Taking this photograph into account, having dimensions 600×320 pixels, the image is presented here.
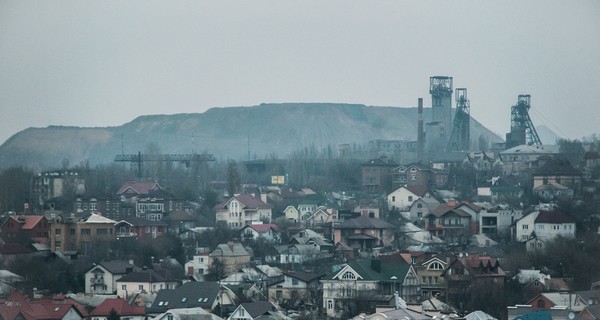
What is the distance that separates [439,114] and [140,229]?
3955cm

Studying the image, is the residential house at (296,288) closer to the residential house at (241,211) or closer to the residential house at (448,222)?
the residential house at (448,222)

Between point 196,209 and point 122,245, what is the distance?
9669 mm

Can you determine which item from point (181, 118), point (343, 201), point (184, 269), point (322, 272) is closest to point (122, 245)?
point (184, 269)

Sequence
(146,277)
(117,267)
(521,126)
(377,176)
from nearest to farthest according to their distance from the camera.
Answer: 1. (146,277)
2. (117,267)
3. (377,176)
4. (521,126)

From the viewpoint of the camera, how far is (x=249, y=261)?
3669 centimetres

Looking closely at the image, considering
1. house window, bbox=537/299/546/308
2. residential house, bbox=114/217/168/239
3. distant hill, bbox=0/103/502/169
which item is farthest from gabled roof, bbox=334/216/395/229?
distant hill, bbox=0/103/502/169

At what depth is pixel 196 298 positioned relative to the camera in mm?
30953

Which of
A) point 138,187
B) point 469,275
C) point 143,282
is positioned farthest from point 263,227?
point 138,187

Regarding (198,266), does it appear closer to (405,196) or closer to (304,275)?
(304,275)

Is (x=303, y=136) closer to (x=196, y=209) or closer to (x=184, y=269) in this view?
(x=196, y=209)

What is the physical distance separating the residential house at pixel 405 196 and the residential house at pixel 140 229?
827 cm

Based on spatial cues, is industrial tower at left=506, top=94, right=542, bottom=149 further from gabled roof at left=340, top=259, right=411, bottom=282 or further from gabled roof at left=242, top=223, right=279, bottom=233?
gabled roof at left=340, top=259, right=411, bottom=282

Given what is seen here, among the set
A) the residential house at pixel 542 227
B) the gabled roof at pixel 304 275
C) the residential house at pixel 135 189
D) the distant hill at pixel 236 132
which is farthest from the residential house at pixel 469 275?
the distant hill at pixel 236 132

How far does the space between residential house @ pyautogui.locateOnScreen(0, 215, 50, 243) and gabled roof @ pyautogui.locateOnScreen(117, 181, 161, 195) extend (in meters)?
9.82
